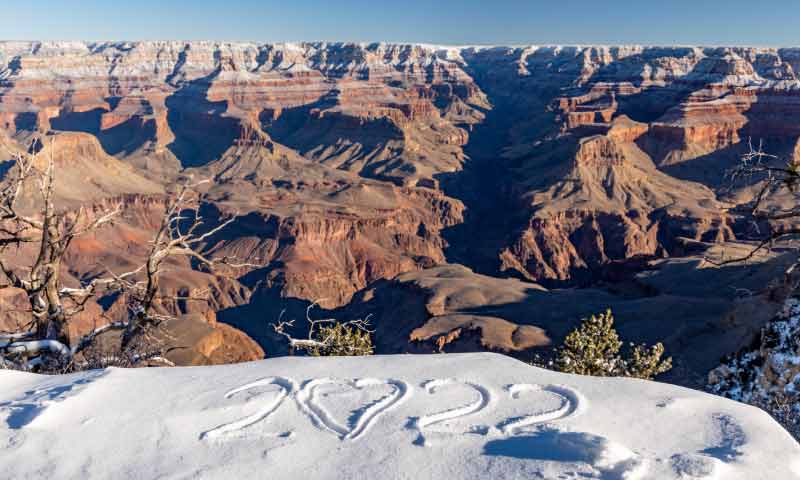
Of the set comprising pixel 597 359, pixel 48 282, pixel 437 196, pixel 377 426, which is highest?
pixel 48 282

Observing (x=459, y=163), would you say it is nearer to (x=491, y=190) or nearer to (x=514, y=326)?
(x=491, y=190)

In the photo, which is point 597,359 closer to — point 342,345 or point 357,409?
point 342,345

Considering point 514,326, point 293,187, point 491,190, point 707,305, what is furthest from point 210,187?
point 707,305

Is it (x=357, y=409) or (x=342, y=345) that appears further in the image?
(x=342, y=345)

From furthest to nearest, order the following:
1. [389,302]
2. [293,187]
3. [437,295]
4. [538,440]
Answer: [293,187] < [389,302] < [437,295] < [538,440]

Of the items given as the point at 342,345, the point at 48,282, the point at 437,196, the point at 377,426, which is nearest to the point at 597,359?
the point at 342,345
